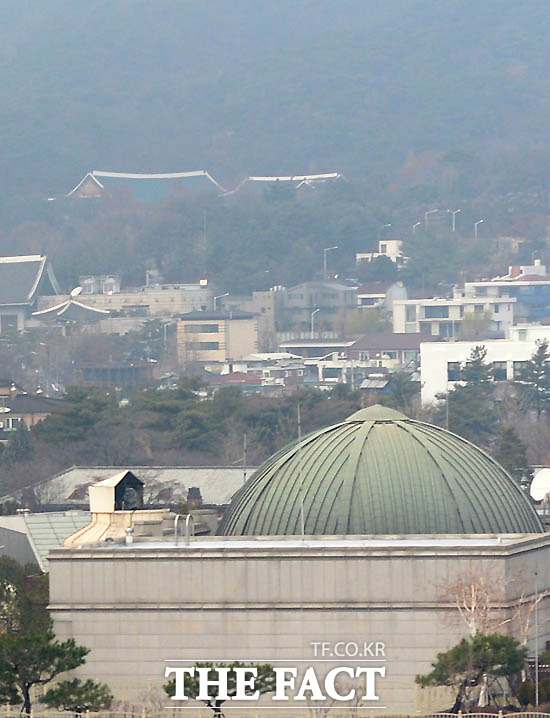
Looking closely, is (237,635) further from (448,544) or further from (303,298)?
(303,298)

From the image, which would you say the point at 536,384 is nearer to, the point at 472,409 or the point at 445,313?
the point at 472,409

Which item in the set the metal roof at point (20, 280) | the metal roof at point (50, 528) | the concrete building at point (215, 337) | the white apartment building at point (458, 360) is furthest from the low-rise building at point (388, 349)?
the metal roof at point (50, 528)

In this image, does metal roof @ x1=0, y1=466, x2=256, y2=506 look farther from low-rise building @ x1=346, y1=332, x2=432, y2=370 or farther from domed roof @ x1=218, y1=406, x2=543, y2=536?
low-rise building @ x1=346, y1=332, x2=432, y2=370

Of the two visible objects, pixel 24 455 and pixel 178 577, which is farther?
pixel 24 455

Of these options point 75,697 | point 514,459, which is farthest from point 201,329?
point 75,697

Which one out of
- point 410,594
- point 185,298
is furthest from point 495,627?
point 185,298

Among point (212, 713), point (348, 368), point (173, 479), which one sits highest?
point (348, 368)

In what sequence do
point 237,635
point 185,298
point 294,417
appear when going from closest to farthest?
point 237,635 < point 294,417 < point 185,298

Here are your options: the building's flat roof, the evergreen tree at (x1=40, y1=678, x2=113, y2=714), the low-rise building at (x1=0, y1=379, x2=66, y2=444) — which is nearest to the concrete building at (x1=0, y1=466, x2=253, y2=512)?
the building's flat roof
